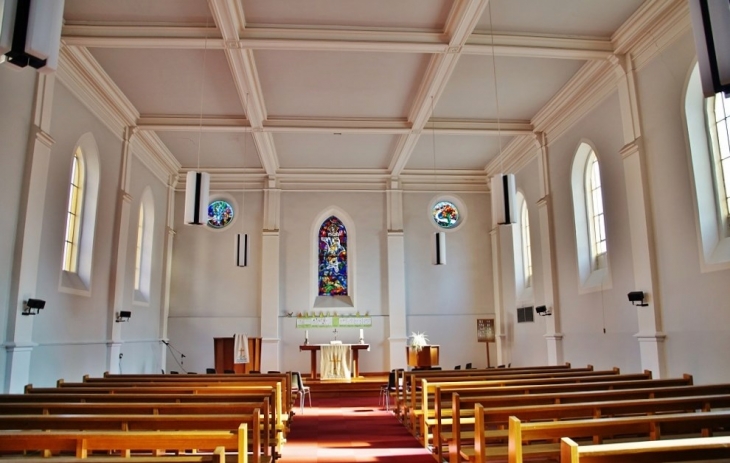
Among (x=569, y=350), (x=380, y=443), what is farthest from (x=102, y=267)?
(x=569, y=350)

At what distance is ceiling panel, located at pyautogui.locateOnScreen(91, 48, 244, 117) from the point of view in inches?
329

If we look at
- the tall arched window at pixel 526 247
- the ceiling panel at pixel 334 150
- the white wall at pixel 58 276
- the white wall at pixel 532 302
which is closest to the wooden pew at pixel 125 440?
the white wall at pixel 58 276

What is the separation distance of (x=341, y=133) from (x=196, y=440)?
931cm

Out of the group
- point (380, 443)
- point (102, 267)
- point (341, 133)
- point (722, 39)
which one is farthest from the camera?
point (341, 133)

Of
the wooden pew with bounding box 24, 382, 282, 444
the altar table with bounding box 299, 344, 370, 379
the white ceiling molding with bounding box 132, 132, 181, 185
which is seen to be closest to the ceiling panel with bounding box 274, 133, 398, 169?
the white ceiling molding with bounding box 132, 132, 181, 185

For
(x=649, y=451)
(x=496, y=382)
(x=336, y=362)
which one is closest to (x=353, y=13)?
(x=496, y=382)

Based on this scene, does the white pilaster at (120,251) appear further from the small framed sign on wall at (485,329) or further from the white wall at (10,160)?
the small framed sign on wall at (485,329)

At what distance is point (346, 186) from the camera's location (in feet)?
48.8

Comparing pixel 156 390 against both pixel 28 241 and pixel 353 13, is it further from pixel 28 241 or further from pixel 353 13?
pixel 353 13

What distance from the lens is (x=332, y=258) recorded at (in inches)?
587

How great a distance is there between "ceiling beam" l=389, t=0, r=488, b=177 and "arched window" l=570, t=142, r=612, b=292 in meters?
2.91

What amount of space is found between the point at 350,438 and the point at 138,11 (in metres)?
6.25

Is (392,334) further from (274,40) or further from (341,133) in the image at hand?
(274,40)

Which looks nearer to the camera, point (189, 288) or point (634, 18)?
point (634, 18)
